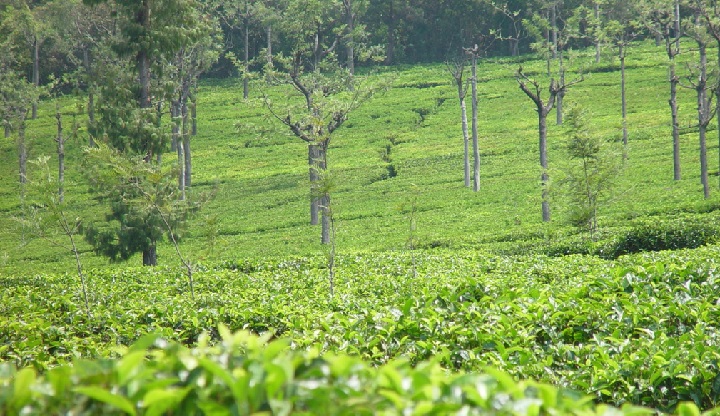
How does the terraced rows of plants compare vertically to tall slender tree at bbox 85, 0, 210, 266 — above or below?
below

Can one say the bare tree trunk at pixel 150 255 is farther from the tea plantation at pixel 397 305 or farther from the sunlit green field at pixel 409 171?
the tea plantation at pixel 397 305

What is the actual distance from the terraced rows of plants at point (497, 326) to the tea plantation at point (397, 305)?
29 millimetres

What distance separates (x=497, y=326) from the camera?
A: 727 centimetres

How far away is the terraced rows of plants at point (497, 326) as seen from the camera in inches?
233

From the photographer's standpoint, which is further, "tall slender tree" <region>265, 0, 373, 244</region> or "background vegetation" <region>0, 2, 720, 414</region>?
"tall slender tree" <region>265, 0, 373, 244</region>

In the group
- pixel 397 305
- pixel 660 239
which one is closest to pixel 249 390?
pixel 397 305

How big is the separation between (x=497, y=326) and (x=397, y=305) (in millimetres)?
2053

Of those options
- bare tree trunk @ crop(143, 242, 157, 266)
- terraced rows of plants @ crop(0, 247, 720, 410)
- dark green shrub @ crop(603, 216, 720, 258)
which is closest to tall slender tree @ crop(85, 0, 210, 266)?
bare tree trunk @ crop(143, 242, 157, 266)

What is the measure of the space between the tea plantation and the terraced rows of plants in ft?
0.10

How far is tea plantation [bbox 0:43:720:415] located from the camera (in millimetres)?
2684

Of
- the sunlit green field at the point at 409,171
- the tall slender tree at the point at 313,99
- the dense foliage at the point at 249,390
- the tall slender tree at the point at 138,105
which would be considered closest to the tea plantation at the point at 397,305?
the dense foliage at the point at 249,390

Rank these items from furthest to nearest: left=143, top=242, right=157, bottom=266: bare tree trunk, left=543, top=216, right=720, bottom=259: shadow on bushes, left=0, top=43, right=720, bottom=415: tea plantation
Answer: left=143, top=242, right=157, bottom=266: bare tree trunk
left=543, top=216, right=720, bottom=259: shadow on bushes
left=0, top=43, right=720, bottom=415: tea plantation

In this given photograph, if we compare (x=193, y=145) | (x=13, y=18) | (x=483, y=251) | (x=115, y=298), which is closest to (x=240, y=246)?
(x=483, y=251)

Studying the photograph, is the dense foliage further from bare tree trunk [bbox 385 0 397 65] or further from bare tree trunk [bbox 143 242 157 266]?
bare tree trunk [bbox 385 0 397 65]
